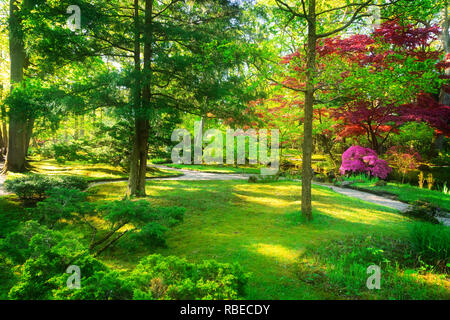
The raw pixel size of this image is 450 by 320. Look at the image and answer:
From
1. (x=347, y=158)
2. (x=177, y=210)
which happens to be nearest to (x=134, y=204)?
(x=177, y=210)

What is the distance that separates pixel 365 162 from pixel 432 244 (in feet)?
27.4

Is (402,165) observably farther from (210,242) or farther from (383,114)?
(210,242)

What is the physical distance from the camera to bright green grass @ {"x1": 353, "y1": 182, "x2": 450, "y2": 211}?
26.2 feet

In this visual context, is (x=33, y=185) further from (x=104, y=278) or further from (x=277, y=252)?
(x=277, y=252)

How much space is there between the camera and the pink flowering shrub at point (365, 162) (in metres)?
10.5

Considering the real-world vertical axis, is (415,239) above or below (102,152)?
below

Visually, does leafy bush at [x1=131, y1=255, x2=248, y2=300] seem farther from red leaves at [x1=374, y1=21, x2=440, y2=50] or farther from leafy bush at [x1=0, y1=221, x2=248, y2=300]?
red leaves at [x1=374, y1=21, x2=440, y2=50]

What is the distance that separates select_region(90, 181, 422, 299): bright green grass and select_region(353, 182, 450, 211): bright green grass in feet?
8.59

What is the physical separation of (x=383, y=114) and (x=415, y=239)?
316 inches

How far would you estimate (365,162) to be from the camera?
11148 mm

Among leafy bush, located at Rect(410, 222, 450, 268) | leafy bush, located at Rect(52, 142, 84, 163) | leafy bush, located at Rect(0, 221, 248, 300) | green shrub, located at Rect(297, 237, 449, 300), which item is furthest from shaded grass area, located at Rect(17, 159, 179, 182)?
leafy bush, located at Rect(410, 222, 450, 268)

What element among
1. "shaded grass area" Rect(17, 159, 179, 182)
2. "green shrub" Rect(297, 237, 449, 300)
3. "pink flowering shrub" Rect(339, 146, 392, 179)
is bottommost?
"green shrub" Rect(297, 237, 449, 300)

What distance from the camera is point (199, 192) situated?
842 cm

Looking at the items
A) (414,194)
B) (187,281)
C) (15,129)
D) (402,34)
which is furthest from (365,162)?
(15,129)
